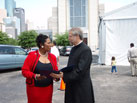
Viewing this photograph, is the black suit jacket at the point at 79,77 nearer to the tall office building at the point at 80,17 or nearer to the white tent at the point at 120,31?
the white tent at the point at 120,31

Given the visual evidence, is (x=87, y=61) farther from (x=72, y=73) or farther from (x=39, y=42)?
(x=39, y=42)

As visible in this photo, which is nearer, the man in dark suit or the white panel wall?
the man in dark suit

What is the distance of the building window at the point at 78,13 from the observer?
64.9 meters

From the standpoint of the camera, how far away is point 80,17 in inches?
2554

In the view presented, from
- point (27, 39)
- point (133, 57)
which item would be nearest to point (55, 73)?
point (133, 57)

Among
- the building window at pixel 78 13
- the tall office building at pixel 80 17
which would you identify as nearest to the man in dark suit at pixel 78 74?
the tall office building at pixel 80 17

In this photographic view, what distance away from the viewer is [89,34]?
63.9 metres

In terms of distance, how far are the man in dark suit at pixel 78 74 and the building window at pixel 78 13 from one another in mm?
62855

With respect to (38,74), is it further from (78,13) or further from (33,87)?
(78,13)

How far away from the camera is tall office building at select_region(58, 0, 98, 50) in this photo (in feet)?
209

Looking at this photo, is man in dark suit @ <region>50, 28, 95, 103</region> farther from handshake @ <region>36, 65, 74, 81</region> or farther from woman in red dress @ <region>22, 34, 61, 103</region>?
woman in red dress @ <region>22, 34, 61, 103</region>

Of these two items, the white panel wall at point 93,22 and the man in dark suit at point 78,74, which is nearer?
the man in dark suit at point 78,74

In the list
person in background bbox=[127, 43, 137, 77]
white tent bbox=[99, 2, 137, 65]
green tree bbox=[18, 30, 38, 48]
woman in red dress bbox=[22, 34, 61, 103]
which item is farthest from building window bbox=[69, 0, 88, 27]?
woman in red dress bbox=[22, 34, 61, 103]

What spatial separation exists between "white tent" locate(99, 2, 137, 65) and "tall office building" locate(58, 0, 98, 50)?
51.0 meters
